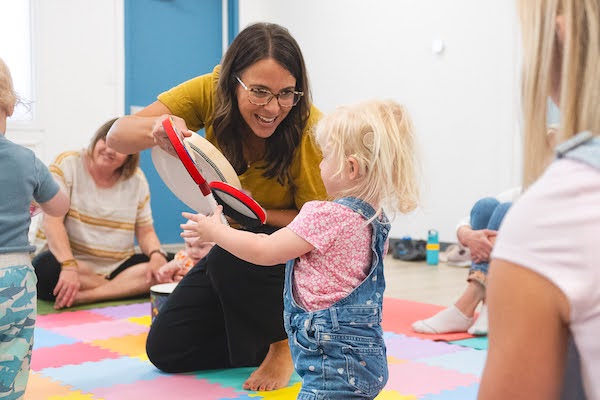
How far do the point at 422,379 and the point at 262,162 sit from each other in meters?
0.69

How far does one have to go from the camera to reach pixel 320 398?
1148mm

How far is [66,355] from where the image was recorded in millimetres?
1942

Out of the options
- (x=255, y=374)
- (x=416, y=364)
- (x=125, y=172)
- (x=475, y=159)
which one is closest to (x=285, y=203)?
(x=255, y=374)

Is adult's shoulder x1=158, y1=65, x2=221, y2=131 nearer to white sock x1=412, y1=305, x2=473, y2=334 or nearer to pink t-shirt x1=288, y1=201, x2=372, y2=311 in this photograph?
pink t-shirt x1=288, y1=201, x2=372, y2=311

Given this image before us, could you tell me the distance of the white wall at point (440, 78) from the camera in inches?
156

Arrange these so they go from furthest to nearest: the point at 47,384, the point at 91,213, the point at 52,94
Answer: the point at 52,94 → the point at 91,213 → the point at 47,384

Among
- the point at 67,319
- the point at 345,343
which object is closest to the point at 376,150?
the point at 345,343

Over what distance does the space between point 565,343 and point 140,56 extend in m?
4.34

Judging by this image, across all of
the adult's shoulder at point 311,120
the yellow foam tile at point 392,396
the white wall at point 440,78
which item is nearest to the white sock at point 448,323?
the yellow foam tile at point 392,396

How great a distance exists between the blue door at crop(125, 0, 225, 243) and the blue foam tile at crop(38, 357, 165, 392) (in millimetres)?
2782

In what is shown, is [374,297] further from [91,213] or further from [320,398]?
[91,213]

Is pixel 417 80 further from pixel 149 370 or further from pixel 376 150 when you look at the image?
pixel 376 150

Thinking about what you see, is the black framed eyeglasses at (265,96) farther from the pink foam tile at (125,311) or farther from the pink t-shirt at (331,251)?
the pink foam tile at (125,311)

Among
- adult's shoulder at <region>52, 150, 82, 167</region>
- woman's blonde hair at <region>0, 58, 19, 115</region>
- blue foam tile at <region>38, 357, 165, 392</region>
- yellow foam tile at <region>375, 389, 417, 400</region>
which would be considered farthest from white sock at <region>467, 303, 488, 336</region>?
adult's shoulder at <region>52, 150, 82, 167</region>
